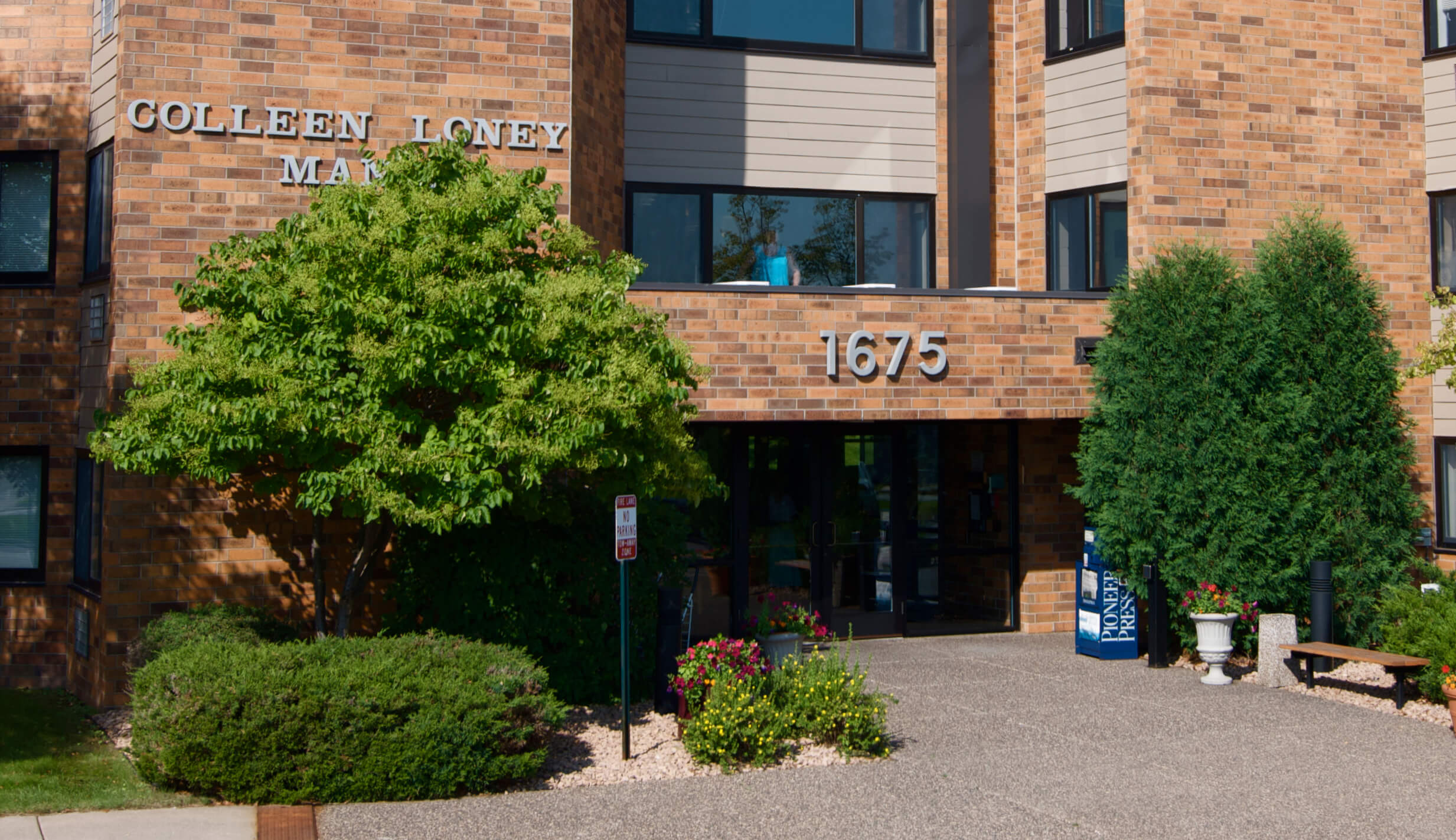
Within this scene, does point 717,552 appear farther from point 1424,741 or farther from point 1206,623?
point 1424,741

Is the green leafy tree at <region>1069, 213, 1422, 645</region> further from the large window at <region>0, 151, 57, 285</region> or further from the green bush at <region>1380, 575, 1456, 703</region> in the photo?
the large window at <region>0, 151, 57, 285</region>

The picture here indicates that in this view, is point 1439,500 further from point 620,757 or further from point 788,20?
point 620,757

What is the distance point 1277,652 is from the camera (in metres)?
12.4

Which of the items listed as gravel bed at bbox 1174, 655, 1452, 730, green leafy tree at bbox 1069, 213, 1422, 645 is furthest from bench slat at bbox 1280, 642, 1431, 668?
green leafy tree at bbox 1069, 213, 1422, 645

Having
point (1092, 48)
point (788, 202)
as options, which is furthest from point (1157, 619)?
point (1092, 48)

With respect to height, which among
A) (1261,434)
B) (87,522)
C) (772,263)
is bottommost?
(87,522)

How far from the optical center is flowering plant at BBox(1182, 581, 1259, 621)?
1256 cm

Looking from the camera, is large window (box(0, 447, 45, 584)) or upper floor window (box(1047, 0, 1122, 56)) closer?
large window (box(0, 447, 45, 584))

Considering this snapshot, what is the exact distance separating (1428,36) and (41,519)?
16374mm

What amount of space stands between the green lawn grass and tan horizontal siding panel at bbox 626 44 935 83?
29.0 ft

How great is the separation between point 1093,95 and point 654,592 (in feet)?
26.7

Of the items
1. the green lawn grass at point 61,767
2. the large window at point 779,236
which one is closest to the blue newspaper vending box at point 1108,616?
the large window at point 779,236

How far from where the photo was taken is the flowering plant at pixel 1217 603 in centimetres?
1256

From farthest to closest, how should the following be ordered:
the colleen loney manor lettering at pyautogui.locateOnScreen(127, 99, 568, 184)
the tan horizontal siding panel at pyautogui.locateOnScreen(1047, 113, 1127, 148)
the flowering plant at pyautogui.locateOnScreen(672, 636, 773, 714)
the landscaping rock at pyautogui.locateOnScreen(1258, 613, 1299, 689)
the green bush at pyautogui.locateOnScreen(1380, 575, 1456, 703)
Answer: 1. the tan horizontal siding panel at pyautogui.locateOnScreen(1047, 113, 1127, 148)
2. the landscaping rock at pyautogui.locateOnScreen(1258, 613, 1299, 689)
3. the colleen loney manor lettering at pyautogui.locateOnScreen(127, 99, 568, 184)
4. the green bush at pyautogui.locateOnScreen(1380, 575, 1456, 703)
5. the flowering plant at pyautogui.locateOnScreen(672, 636, 773, 714)
